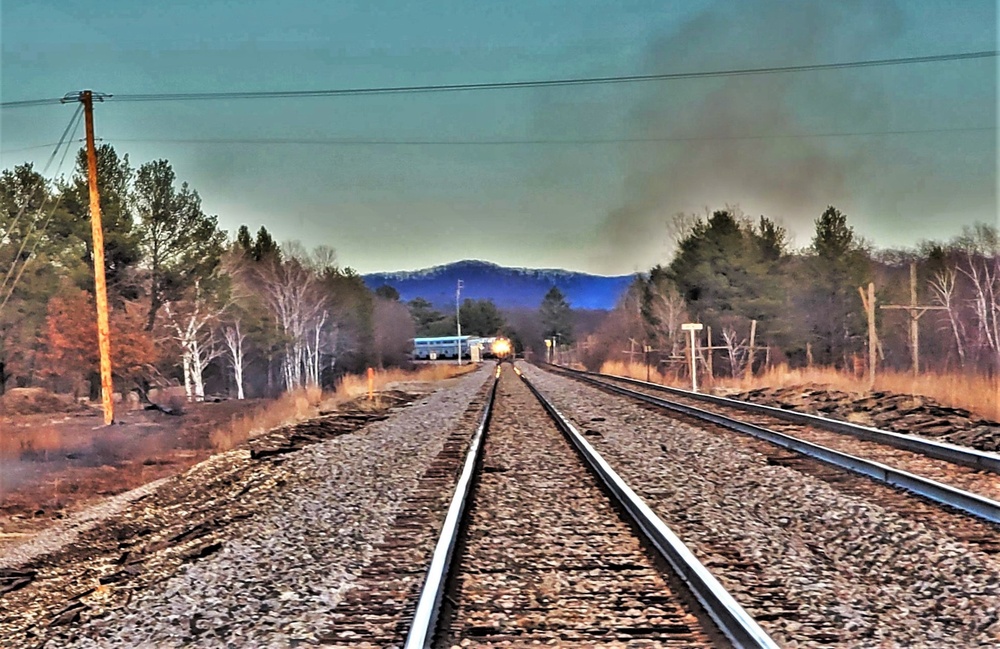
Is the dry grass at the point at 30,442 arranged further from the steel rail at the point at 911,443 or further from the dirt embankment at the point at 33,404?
the steel rail at the point at 911,443

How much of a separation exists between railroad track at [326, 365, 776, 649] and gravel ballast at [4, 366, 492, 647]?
326mm

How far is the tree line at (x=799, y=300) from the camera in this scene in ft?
158

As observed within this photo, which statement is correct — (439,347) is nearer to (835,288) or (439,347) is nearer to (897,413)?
(835,288)

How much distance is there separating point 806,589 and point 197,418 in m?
28.2

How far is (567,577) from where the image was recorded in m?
5.66

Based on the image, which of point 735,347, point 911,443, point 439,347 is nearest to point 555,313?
point 439,347

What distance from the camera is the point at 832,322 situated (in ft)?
170

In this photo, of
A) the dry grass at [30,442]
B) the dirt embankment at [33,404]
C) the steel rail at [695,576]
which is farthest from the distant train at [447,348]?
the steel rail at [695,576]

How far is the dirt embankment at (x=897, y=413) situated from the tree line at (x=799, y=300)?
20.8 m

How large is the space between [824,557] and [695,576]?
163cm

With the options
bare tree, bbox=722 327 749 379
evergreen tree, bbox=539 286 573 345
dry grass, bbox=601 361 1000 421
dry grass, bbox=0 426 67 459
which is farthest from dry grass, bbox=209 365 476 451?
evergreen tree, bbox=539 286 573 345

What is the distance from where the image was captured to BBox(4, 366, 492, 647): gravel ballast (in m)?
4.86

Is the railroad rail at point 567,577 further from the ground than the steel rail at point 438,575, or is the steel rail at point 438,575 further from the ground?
the steel rail at point 438,575

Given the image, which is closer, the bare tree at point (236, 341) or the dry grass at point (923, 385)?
the dry grass at point (923, 385)
